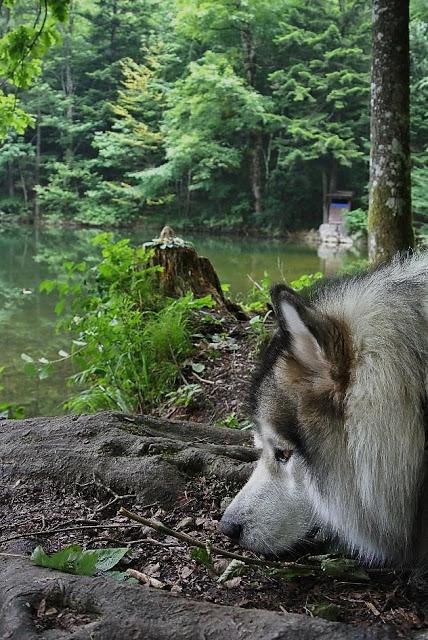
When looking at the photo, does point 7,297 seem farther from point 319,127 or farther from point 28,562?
point 319,127

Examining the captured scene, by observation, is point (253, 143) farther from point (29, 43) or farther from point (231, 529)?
point (231, 529)

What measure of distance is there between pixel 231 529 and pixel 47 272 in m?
13.3

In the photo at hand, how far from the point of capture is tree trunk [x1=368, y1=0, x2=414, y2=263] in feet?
15.7

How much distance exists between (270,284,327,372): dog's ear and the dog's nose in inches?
22.5

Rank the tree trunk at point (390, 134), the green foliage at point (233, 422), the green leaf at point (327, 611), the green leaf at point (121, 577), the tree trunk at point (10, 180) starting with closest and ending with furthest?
the green leaf at point (327, 611)
the green leaf at point (121, 577)
the green foliage at point (233, 422)
the tree trunk at point (390, 134)
the tree trunk at point (10, 180)

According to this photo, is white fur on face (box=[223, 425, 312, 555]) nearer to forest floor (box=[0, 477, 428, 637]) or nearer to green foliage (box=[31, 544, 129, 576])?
forest floor (box=[0, 477, 428, 637])

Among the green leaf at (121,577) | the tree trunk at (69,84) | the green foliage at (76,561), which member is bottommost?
the green leaf at (121,577)

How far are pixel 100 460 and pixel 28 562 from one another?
2.27 ft

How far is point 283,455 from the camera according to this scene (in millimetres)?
1809

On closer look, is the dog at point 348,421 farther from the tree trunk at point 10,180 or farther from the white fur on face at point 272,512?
the tree trunk at point 10,180

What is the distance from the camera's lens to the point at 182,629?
1316 mm

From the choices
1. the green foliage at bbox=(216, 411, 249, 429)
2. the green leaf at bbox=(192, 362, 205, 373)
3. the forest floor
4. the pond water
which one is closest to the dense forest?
the pond water

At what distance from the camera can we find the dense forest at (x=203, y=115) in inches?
1017

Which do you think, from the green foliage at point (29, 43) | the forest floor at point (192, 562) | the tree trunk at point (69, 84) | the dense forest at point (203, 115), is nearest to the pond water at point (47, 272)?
the green foliage at point (29, 43)
